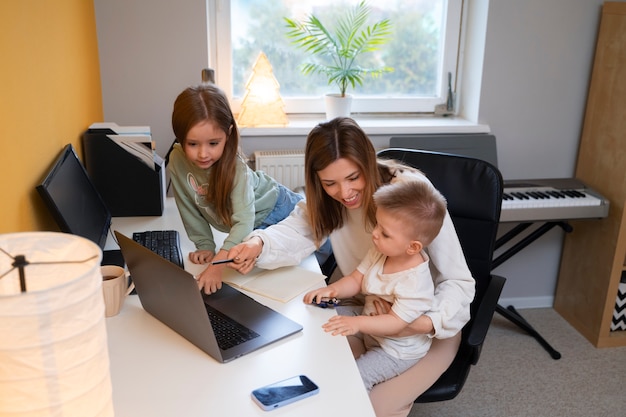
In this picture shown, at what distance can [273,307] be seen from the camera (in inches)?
55.7

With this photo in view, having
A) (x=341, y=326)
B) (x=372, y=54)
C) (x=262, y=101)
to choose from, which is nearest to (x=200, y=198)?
(x=341, y=326)

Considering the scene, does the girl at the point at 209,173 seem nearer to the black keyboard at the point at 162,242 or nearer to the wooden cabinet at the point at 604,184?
the black keyboard at the point at 162,242

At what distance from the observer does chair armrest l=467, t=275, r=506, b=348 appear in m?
1.51

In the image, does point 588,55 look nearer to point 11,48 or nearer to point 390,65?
point 390,65

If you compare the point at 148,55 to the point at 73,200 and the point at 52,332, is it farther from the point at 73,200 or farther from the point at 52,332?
the point at 52,332

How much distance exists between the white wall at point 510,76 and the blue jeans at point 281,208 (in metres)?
0.66

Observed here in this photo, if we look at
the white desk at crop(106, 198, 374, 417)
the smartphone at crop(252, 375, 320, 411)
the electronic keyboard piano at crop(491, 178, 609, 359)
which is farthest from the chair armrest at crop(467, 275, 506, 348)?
the electronic keyboard piano at crop(491, 178, 609, 359)

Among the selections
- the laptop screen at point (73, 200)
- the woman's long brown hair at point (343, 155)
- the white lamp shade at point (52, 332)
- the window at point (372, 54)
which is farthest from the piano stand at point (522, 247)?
the white lamp shade at point (52, 332)

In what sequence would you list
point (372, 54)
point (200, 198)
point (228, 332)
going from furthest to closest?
point (372, 54) → point (200, 198) → point (228, 332)

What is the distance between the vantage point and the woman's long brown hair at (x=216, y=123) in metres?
1.66

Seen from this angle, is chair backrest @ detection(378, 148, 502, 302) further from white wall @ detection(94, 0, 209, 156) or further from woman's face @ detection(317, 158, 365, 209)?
white wall @ detection(94, 0, 209, 156)

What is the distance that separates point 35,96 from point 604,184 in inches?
92.7

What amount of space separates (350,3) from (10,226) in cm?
193

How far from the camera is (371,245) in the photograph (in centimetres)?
169
